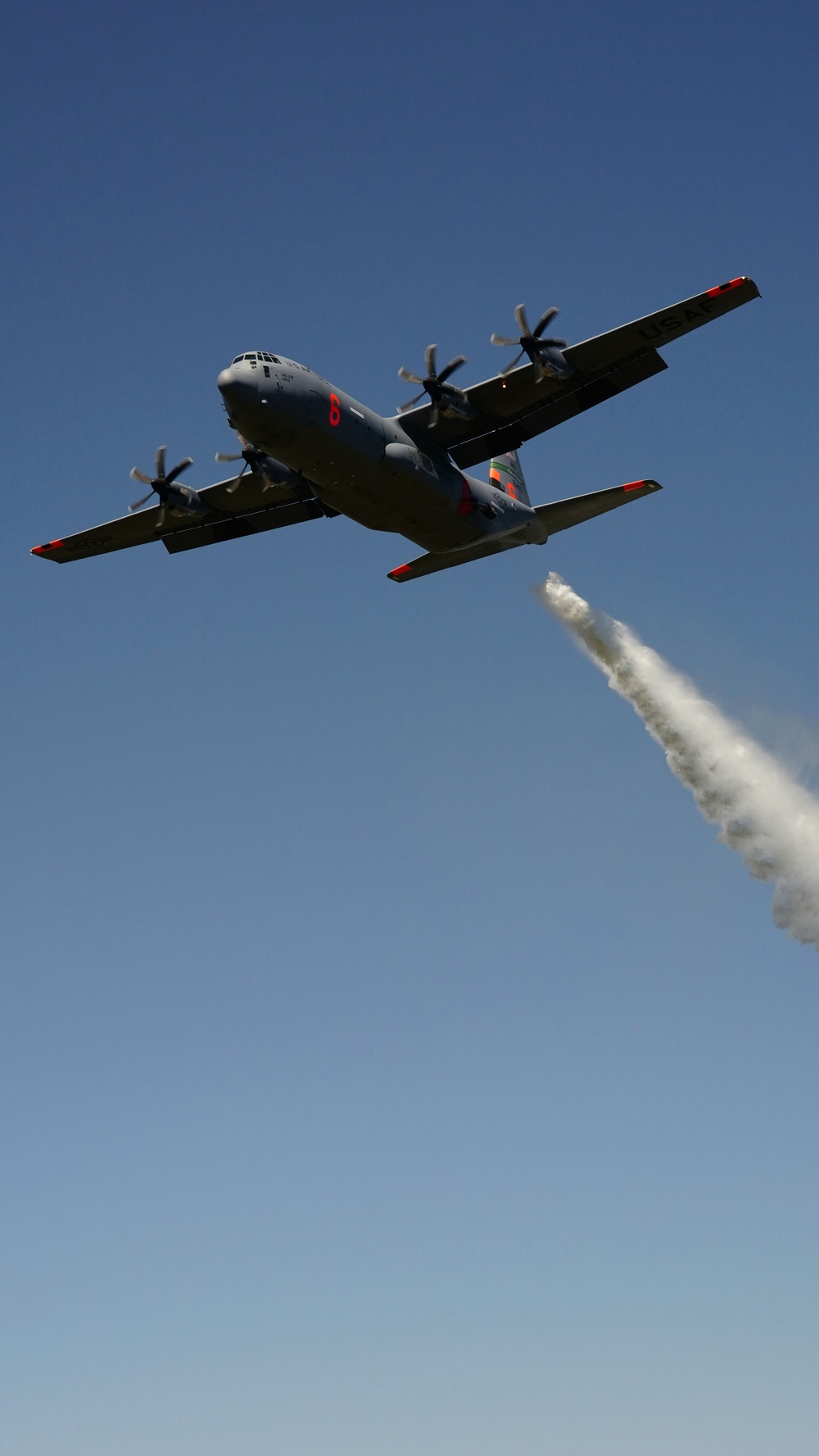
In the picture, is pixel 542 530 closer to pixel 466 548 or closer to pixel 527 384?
pixel 466 548

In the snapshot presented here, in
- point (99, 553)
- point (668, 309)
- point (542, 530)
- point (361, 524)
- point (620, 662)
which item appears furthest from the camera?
point (620, 662)

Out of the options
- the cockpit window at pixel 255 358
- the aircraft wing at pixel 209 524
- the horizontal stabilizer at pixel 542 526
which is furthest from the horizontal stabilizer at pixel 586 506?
the cockpit window at pixel 255 358

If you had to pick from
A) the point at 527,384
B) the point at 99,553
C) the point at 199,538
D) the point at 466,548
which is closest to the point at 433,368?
the point at 527,384

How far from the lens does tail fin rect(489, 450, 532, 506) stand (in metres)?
41.2

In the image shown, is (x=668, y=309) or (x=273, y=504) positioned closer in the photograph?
(x=668, y=309)

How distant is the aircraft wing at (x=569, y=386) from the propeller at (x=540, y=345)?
45 centimetres

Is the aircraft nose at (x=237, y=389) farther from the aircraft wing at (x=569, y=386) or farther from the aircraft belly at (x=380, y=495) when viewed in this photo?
the aircraft wing at (x=569, y=386)

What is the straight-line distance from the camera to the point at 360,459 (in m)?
33.4

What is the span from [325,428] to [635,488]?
9.21 metres

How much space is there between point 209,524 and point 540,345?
1124 cm

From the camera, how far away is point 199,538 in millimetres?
41125

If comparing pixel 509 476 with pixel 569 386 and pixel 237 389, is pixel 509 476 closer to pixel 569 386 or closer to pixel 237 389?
pixel 569 386

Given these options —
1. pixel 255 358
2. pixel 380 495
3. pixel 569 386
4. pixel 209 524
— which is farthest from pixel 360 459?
pixel 209 524

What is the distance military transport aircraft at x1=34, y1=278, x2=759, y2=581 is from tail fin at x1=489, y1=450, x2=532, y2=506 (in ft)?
0.25
